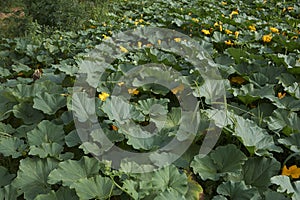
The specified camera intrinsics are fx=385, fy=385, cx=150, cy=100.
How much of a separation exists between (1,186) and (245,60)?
2.21 metres

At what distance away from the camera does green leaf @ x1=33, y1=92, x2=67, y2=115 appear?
98.4 inches

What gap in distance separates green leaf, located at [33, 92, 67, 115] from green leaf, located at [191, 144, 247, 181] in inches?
41.0

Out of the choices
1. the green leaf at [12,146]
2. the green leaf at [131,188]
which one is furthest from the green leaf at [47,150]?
the green leaf at [131,188]

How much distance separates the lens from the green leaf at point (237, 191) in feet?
5.82

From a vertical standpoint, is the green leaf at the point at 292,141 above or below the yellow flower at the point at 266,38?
above

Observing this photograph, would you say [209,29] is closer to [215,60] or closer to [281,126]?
[215,60]

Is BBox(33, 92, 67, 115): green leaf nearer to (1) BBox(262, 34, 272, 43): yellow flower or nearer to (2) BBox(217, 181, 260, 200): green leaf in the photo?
(2) BBox(217, 181, 260, 200): green leaf

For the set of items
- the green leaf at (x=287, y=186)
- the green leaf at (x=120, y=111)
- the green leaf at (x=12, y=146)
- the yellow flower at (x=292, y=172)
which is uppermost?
the green leaf at (x=287, y=186)

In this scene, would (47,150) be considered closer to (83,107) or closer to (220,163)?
(83,107)

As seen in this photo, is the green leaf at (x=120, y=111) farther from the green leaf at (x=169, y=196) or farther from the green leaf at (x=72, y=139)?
the green leaf at (x=169, y=196)

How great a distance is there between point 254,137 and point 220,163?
0.27 meters

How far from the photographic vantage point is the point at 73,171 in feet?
6.29

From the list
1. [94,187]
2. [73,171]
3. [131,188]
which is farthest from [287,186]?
[73,171]

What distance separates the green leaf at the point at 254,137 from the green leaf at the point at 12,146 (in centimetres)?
120
